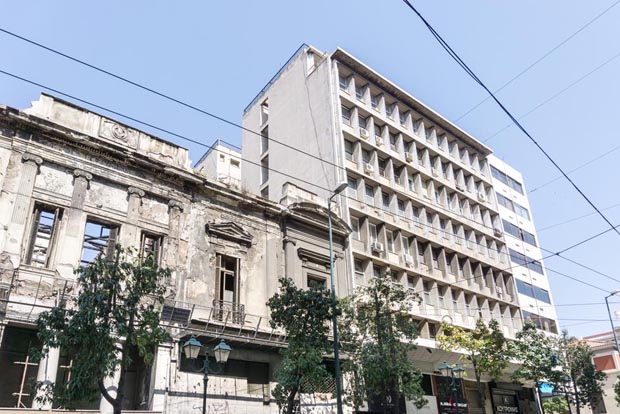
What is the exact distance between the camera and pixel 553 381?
82.1 ft

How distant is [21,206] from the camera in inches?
597

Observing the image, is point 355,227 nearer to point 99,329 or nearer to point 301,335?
point 301,335

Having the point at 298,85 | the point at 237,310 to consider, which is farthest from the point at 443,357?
the point at 298,85

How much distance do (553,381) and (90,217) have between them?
22.7 m

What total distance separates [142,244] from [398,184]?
1785 cm

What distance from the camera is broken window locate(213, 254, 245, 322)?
18.8 metres

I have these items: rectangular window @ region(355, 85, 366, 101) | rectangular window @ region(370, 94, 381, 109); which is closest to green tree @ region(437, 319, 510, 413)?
rectangular window @ region(370, 94, 381, 109)

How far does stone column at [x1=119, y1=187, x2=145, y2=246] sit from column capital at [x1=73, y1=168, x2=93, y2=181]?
1401mm

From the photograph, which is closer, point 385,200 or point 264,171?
point 385,200

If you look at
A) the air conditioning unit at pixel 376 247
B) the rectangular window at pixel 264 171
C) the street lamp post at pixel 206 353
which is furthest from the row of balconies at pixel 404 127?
the street lamp post at pixel 206 353

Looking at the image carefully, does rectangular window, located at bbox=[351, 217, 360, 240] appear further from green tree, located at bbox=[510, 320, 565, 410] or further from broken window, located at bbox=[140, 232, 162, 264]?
broken window, located at bbox=[140, 232, 162, 264]

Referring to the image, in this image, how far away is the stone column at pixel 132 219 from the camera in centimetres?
1711

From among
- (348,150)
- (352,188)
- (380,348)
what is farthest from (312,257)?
(348,150)

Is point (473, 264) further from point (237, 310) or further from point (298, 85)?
point (237, 310)
